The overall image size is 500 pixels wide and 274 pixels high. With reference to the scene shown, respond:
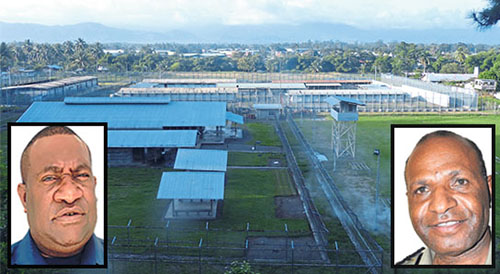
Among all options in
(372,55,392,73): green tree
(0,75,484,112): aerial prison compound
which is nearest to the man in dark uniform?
(0,75,484,112): aerial prison compound

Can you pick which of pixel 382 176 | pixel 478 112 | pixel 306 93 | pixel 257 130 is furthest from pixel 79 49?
pixel 382 176

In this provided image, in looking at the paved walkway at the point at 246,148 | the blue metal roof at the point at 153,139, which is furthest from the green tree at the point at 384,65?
the blue metal roof at the point at 153,139

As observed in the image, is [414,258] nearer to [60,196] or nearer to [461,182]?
[461,182]

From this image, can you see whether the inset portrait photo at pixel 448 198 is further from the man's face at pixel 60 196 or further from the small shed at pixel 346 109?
the small shed at pixel 346 109

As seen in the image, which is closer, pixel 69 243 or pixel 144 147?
pixel 69 243

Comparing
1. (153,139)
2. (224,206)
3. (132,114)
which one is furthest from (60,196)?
(132,114)

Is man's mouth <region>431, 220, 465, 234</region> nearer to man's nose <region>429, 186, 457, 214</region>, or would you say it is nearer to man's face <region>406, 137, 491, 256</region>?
man's face <region>406, 137, 491, 256</region>
